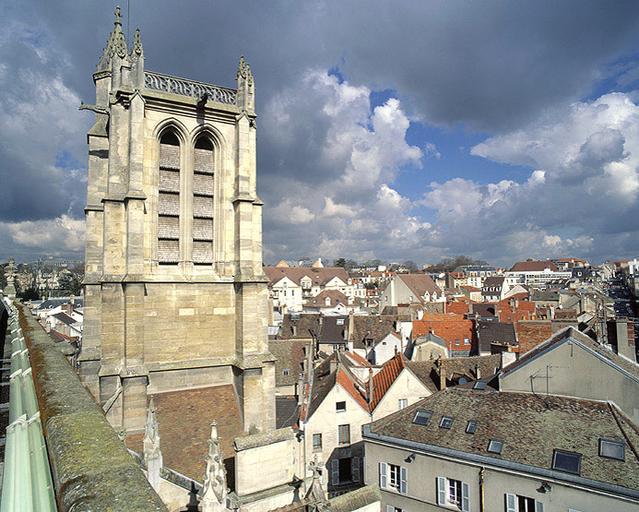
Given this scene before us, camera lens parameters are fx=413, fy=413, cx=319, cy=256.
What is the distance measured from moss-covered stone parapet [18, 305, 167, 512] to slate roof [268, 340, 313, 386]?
2998cm

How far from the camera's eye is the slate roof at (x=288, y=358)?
110 ft

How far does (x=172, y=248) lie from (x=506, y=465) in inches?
572

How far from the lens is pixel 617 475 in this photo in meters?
13.6

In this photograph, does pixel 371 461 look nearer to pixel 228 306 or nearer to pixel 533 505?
pixel 533 505

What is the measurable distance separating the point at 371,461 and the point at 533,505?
6914 millimetres

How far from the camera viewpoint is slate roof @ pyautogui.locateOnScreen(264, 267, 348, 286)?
324ft

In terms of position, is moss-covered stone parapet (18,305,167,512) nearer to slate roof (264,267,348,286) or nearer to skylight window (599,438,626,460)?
skylight window (599,438,626,460)

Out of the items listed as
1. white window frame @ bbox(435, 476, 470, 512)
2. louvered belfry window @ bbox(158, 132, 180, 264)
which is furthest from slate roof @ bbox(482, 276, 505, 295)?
louvered belfry window @ bbox(158, 132, 180, 264)

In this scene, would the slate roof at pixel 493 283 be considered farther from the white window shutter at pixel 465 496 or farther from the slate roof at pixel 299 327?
the white window shutter at pixel 465 496

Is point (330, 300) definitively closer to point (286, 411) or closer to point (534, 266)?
point (286, 411)

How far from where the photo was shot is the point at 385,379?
26.9 metres

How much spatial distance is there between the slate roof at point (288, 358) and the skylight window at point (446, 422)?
15015 millimetres

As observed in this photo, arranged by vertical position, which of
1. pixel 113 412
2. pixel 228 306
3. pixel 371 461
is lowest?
pixel 371 461

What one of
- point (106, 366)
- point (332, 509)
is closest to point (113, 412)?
point (106, 366)
